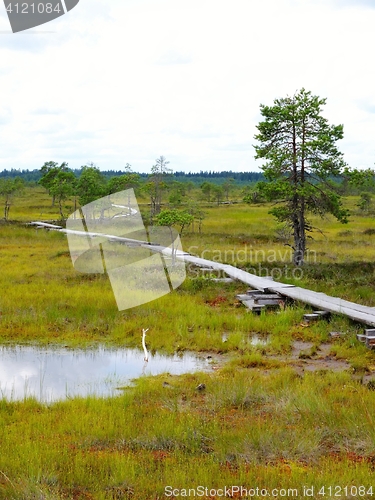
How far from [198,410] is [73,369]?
3.01 meters

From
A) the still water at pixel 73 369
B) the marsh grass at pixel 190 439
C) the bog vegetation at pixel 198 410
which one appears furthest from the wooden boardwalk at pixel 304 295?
the still water at pixel 73 369

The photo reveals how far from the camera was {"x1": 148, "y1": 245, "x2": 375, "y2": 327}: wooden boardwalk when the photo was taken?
36.7 feet

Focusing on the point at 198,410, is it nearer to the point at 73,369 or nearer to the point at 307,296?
the point at 73,369

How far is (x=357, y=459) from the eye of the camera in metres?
5.57

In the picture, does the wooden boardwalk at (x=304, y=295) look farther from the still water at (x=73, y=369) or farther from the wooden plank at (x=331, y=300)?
the still water at (x=73, y=369)

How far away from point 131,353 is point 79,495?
17.9 ft

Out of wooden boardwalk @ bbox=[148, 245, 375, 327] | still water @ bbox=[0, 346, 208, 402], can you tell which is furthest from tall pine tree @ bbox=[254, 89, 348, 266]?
still water @ bbox=[0, 346, 208, 402]

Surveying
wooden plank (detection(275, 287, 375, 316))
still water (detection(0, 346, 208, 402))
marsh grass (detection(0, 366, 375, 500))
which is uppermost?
wooden plank (detection(275, 287, 375, 316))

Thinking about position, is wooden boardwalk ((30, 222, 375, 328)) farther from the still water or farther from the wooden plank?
the still water

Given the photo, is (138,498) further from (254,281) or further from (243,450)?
(254,281)

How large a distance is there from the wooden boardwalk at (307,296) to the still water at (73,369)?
3.29 m

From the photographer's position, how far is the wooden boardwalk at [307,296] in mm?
11173

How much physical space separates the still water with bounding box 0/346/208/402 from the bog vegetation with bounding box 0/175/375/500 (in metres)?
0.44

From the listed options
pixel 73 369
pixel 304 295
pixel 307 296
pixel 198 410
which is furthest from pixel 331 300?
pixel 198 410
